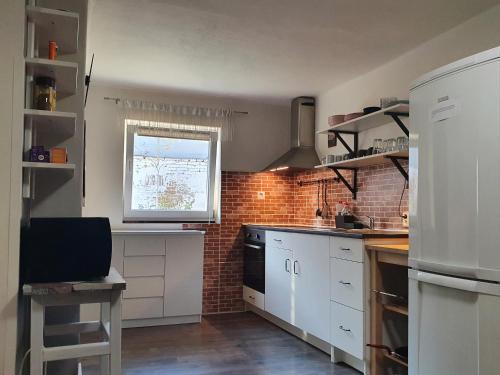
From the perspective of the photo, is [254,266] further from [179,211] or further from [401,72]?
[401,72]

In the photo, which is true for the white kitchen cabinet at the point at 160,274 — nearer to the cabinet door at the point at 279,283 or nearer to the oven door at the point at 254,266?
the oven door at the point at 254,266

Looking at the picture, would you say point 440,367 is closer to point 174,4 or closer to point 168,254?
point 174,4

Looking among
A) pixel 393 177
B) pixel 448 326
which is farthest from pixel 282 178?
pixel 448 326

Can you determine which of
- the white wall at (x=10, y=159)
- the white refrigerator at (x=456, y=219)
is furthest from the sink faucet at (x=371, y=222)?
the white wall at (x=10, y=159)

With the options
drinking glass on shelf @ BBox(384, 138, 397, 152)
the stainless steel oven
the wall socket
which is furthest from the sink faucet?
the stainless steel oven

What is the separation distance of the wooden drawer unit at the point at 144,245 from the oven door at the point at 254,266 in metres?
0.93

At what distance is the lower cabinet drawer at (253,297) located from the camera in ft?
14.0

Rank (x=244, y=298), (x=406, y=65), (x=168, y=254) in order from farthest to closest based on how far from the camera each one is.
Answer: (x=244, y=298)
(x=168, y=254)
(x=406, y=65)

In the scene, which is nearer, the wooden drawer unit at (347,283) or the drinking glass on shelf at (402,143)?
the wooden drawer unit at (347,283)

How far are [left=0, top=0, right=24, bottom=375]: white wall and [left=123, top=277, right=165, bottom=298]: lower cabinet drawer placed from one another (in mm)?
2487

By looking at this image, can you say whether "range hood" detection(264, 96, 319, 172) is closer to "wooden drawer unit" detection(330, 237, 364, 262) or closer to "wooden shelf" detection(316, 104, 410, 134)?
"wooden shelf" detection(316, 104, 410, 134)

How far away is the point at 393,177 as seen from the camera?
3492 millimetres

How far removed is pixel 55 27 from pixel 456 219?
1903 mm

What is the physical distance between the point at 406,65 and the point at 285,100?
169 centimetres
